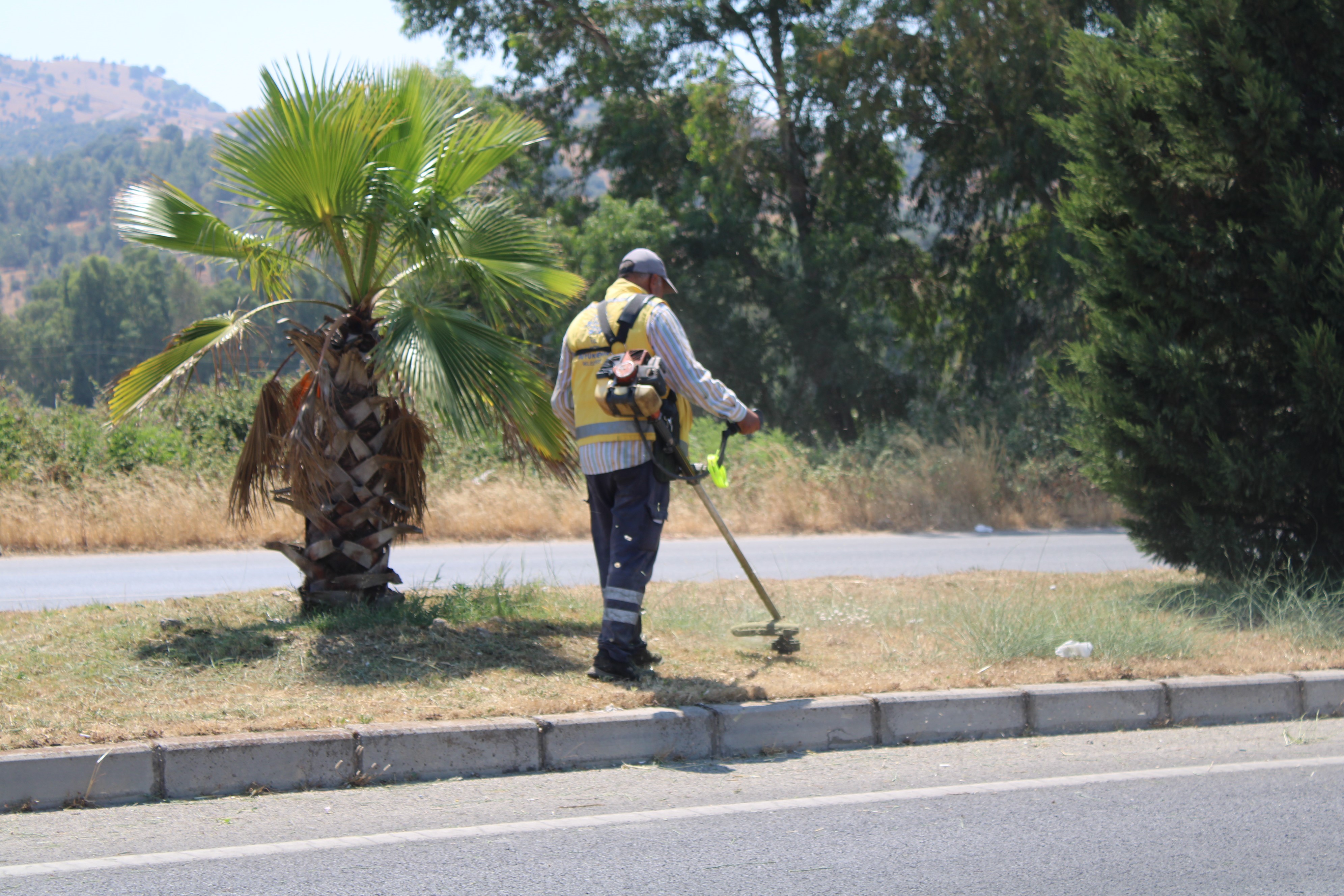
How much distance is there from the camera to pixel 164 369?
6.36 metres

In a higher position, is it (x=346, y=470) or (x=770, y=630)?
(x=346, y=470)

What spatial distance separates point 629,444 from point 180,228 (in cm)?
299

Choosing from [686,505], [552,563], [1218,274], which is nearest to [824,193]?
[686,505]

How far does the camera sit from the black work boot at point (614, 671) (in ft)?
18.2

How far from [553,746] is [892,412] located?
18.2 metres

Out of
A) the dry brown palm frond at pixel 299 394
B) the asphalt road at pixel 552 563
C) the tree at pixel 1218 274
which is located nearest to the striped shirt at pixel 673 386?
the dry brown palm frond at pixel 299 394

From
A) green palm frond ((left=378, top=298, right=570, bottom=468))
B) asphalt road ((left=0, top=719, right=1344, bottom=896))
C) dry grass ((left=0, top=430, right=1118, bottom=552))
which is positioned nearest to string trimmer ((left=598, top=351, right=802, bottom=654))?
green palm frond ((left=378, top=298, right=570, bottom=468))

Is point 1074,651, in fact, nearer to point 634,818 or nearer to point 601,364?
point 601,364

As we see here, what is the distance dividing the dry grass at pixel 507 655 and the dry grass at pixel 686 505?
5313 mm

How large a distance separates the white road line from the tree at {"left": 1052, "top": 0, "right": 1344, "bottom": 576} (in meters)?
3.12

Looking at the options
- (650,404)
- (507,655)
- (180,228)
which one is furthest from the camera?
(180,228)

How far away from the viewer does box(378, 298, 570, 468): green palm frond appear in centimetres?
595

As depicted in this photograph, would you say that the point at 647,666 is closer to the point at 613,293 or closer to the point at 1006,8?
the point at 613,293

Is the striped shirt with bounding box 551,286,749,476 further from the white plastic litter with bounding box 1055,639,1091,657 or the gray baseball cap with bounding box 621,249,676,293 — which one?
the white plastic litter with bounding box 1055,639,1091,657
